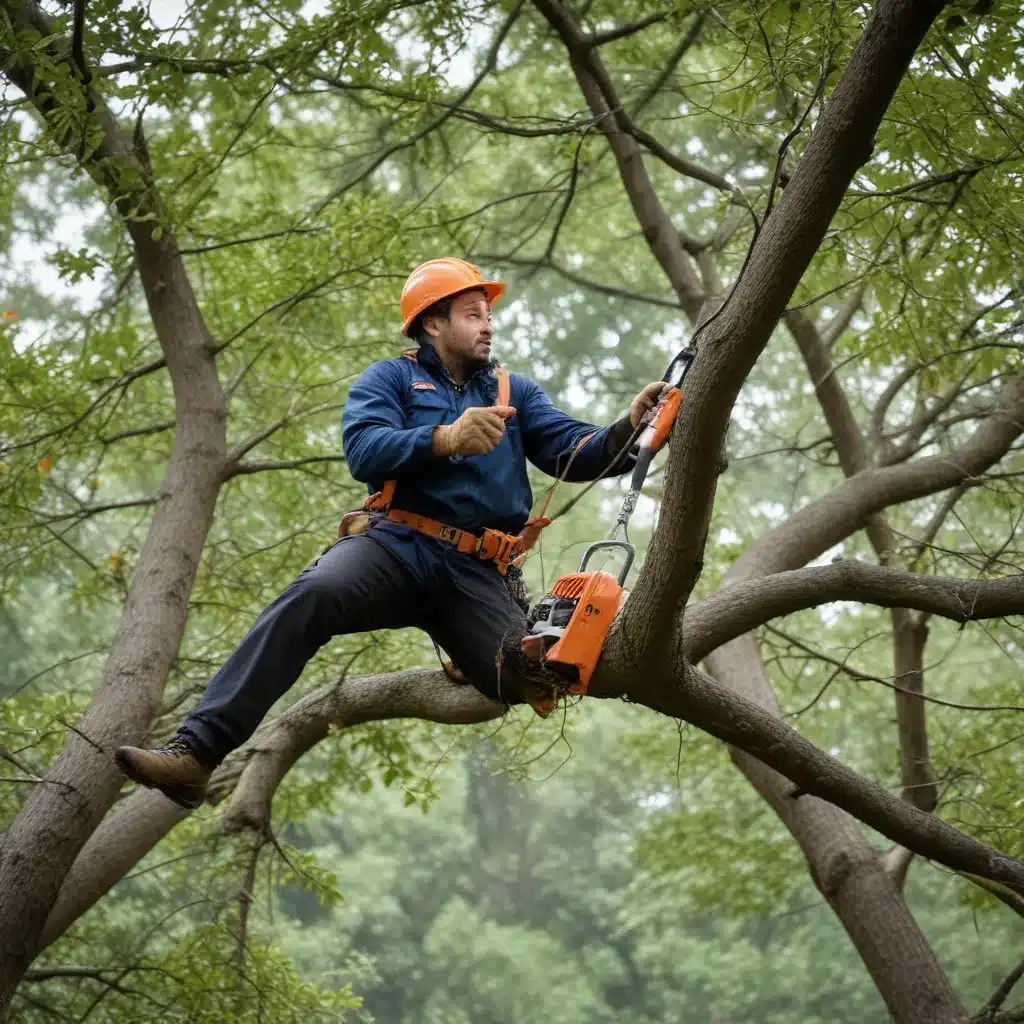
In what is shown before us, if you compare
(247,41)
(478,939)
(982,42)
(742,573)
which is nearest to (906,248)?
(982,42)

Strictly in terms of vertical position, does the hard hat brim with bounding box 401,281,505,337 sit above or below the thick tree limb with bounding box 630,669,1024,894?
above

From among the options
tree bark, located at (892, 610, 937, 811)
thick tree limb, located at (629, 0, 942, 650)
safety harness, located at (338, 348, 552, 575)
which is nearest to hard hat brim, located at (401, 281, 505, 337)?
safety harness, located at (338, 348, 552, 575)

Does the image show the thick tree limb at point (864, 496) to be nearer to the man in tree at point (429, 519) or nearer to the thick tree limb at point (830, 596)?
the thick tree limb at point (830, 596)

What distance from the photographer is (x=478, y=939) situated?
89.0ft

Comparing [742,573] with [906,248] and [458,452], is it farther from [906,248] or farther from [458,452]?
[458,452]

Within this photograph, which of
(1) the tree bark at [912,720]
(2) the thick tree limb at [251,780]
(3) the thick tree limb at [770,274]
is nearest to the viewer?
Result: (3) the thick tree limb at [770,274]

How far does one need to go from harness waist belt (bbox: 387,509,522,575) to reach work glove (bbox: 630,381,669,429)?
55 centimetres

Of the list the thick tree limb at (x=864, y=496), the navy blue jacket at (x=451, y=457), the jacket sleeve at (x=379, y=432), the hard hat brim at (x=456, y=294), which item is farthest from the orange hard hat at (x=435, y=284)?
the thick tree limb at (x=864, y=496)

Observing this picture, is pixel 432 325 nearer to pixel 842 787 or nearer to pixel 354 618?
pixel 354 618

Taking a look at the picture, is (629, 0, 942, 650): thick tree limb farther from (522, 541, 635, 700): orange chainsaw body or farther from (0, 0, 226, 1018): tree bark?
(0, 0, 226, 1018): tree bark

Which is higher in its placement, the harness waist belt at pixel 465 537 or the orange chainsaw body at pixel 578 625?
the harness waist belt at pixel 465 537

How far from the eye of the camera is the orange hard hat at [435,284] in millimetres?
3846

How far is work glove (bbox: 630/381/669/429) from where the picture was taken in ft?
11.1

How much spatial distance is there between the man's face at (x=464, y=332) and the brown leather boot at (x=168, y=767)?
4.62 ft
